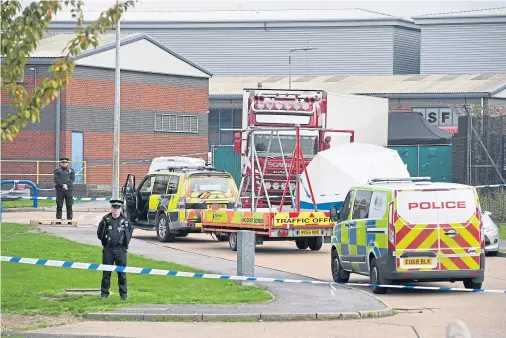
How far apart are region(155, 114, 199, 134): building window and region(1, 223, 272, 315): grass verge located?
127ft

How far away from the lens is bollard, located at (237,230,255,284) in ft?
59.6

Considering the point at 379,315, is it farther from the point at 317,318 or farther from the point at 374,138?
the point at 374,138

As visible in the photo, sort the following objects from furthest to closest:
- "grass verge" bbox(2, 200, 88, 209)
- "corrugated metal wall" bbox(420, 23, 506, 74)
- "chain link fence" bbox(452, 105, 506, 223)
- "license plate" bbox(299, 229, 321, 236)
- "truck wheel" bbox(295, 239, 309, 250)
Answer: "corrugated metal wall" bbox(420, 23, 506, 74)
"grass verge" bbox(2, 200, 88, 209)
"chain link fence" bbox(452, 105, 506, 223)
"truck wheel" bbox(295, 239, 309, 250)
"license plate" bbox(299, 229, 321, 236)

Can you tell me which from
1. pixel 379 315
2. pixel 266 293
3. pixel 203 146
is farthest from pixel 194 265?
pixel 203 146

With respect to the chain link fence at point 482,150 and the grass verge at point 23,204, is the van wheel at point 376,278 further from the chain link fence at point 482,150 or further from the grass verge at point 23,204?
the grass verge at point 23,204

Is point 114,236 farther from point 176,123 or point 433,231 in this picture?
point 176,123

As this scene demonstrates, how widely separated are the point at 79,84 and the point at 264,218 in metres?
33.0

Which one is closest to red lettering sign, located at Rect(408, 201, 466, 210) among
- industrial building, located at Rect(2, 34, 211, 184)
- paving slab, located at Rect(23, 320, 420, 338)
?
paving slab, located at Rect(23, 320, 420, 338)

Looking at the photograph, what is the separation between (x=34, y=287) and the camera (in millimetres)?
17438

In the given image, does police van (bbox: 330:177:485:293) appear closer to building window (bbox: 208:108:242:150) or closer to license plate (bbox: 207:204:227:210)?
license plate (bbox: 207:204:227:210)

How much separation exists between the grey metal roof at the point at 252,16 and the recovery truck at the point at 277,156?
53.2 meters

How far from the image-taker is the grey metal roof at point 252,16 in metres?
87.7

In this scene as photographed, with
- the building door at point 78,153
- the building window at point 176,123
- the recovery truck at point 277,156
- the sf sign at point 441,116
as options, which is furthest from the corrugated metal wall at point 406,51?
the recovery truck at point 277,156

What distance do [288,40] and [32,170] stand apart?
3604 centimetres
